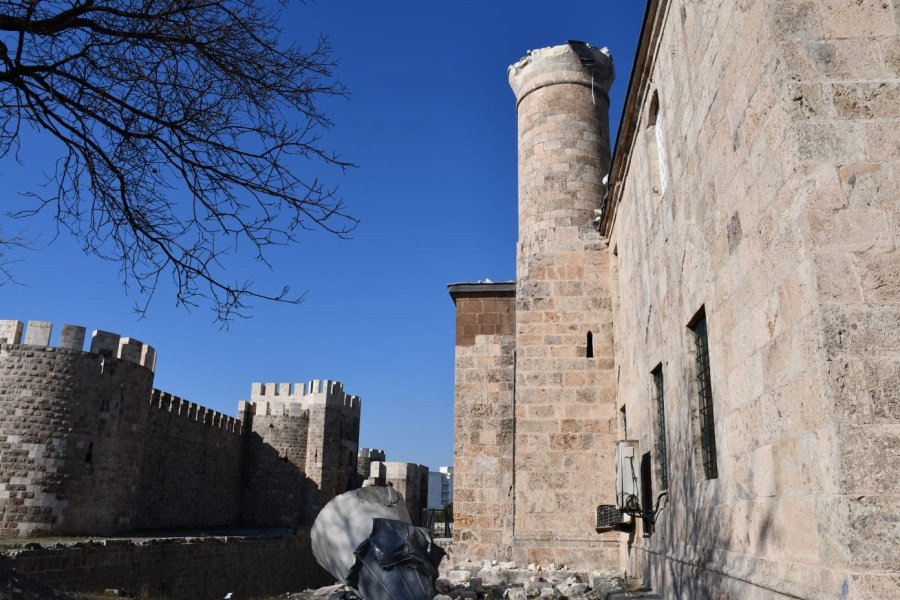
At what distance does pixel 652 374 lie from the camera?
7340 millimetres

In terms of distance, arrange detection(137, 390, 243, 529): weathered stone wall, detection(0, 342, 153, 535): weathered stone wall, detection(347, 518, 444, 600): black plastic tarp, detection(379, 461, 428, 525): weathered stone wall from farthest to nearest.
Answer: detection(379, 461, 428, 525): weathered stone wall, detection(137, 390, 243, 529): weathered stone wall, detection(0, 342, 153, 535): weathered stone wall, detection(347, 518, 444, 600): black plastic tarp

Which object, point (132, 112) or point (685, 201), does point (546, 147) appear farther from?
point (132, 112)

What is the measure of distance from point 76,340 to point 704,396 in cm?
1691

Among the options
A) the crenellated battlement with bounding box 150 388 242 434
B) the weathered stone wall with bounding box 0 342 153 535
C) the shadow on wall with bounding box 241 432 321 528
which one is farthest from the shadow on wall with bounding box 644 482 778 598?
the shadow on wall with bounding box 241 432 321 528

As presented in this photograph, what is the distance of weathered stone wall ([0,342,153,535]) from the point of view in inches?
644

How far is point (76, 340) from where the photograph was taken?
17.8 m

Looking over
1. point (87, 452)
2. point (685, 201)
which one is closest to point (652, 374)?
point (685, 201)

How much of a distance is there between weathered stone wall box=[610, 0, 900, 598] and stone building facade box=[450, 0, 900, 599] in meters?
0.01

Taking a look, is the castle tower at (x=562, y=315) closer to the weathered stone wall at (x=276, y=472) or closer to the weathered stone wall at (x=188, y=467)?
the weathered stone wall at (x=188, y=467)

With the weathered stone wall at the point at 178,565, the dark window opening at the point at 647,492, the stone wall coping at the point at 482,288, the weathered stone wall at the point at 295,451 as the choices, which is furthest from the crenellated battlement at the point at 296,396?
the dark window opening at the point at 647,492

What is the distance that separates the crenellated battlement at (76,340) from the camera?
1722 centimetres

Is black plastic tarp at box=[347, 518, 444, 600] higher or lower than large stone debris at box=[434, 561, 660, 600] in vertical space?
higher

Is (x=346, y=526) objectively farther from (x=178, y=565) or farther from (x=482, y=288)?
(x=178, y=565)

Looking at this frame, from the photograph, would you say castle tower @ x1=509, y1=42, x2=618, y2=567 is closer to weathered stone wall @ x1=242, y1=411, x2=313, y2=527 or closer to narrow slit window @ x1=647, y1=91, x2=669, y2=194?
narrow slit window @ x1=647, y1=91, x2=669, y2=194
